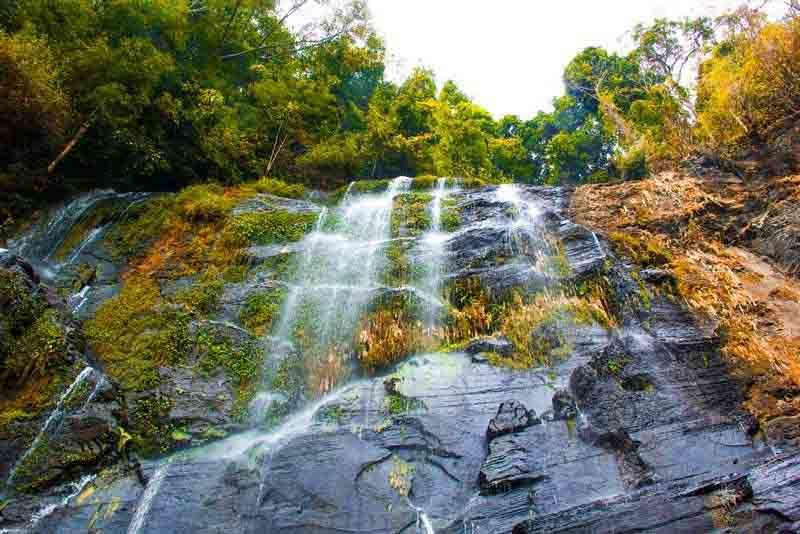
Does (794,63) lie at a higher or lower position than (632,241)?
higher

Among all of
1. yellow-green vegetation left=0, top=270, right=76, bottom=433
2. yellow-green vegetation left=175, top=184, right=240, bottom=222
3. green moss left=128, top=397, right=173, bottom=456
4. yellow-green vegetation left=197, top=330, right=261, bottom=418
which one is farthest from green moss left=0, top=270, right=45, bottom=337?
yellow-green vegetation left=175, top=184, right=240, bottom=222

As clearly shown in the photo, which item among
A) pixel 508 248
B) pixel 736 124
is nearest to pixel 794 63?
pixel 736 124

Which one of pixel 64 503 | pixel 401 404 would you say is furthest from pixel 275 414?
pixel 64 503

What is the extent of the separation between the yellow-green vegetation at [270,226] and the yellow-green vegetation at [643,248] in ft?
19.6

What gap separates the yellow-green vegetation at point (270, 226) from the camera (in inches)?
407

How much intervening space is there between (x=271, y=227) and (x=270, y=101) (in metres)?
6.47

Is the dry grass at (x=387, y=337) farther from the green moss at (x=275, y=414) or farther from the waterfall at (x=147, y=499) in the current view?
the waterfall at (x=147, y=499)

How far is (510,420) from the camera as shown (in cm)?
637

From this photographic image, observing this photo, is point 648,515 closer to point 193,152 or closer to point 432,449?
point 432,449

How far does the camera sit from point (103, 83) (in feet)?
36.4

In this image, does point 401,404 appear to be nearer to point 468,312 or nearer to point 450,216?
point 468,312

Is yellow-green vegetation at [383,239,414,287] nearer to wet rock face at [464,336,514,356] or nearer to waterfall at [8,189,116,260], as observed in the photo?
wet rock face at [464,336,514,356]

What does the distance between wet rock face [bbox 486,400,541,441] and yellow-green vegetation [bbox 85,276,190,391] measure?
4.76m

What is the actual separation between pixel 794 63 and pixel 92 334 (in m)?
13.7
